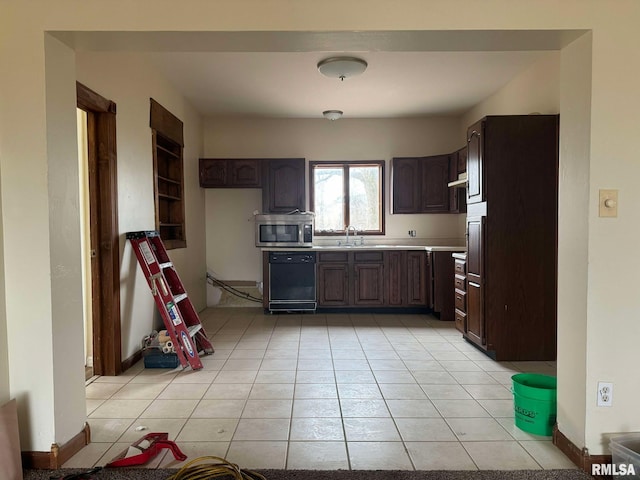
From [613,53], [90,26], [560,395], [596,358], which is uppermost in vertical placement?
[90,26]

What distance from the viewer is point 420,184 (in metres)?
5.55

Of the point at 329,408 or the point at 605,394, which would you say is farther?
the point at 329,408

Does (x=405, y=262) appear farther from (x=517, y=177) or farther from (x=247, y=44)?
(x=247, y=44)

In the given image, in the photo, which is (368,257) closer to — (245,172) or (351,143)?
(351,143)

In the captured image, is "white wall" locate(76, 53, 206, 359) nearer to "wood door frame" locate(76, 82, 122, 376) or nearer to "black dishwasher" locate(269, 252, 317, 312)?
"wood door frame" locate(76, 82, 122, 376)

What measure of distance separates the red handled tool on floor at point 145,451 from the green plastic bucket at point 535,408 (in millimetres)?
1738

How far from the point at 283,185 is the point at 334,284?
1.46 meters

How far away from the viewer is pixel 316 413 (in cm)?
249

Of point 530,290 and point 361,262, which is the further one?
point 361,262

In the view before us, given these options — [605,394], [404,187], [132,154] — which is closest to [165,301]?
[132,154]

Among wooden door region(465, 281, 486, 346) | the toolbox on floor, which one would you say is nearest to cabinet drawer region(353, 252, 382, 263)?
wooden door region(465, 281, 486, 346)

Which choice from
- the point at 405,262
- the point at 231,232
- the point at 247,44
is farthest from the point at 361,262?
the point at 247,44

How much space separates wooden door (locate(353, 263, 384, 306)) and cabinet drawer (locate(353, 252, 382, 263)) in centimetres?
5

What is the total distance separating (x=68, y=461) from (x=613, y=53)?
10.0ft
